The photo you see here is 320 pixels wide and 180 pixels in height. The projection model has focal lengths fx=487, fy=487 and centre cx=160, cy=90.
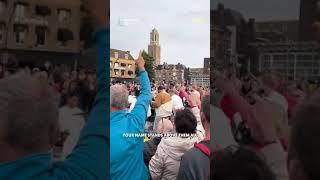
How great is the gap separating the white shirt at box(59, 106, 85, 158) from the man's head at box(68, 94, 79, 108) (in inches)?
0.9

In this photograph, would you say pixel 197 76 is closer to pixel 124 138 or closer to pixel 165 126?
pixel 165 126

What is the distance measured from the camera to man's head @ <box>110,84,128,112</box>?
2.43 m

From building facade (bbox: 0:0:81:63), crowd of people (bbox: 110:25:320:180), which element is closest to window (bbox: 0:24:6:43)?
building facade (bbox: 0:0:81:63)

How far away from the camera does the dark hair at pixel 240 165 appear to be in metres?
1.43

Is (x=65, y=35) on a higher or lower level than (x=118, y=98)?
higher

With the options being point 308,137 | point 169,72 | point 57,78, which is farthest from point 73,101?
point 169,72

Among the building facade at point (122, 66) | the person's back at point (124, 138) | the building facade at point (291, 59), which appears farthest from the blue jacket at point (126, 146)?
the building facade at point (291, 59)

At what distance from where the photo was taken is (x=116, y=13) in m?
2.21

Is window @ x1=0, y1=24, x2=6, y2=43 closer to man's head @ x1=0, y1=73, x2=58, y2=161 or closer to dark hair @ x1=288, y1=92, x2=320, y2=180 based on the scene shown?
man's head @ x1=0, y1=73, x2=58, y2=161

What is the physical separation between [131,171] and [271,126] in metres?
1.06

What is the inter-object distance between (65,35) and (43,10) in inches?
4.4

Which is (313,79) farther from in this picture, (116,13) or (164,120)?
(164,120)

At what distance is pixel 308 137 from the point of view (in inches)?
52.0

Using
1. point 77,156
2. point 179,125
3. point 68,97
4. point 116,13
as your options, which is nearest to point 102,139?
point 77,156
